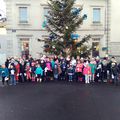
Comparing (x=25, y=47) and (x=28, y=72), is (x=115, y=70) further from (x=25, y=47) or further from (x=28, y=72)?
(x=25, y=47)

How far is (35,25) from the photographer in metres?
36.1

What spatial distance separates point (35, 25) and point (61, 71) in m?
14.4

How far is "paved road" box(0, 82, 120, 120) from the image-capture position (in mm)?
10664

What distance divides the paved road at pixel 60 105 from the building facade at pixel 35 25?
18.9 meters

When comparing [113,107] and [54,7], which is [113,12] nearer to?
[54,7]

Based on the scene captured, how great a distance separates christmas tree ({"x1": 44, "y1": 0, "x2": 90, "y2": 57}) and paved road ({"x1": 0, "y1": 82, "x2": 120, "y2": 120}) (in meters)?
12.1

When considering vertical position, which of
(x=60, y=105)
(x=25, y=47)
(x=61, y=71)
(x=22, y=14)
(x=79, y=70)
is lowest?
(x=60, y=105)

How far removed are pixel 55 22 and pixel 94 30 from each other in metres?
7.73

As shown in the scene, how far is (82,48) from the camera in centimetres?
2848

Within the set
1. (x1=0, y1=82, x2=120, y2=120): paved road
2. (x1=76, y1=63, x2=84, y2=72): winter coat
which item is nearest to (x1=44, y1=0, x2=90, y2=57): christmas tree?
(x1=76, y1=63, x2=84, y2=72): winter coat

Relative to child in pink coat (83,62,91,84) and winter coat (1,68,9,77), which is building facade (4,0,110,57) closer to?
child in pink coat (83,62,91,84)

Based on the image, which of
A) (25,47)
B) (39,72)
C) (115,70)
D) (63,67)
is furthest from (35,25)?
(115,70)

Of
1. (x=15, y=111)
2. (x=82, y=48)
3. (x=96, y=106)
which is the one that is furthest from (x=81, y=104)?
(x=82, y=48)

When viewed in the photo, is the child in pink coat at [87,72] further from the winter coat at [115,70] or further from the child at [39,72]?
the child at [39,72]
